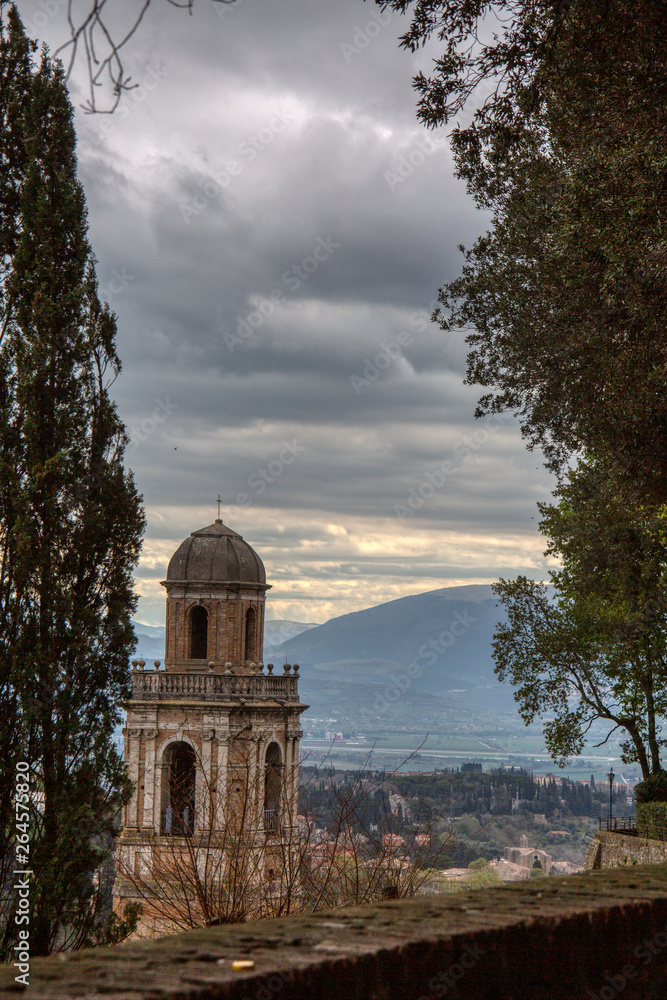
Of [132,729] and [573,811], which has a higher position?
[132,729]

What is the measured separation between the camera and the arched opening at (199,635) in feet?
111

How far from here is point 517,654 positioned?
3050 cm

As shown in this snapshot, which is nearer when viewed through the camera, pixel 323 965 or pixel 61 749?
pixel 323 965

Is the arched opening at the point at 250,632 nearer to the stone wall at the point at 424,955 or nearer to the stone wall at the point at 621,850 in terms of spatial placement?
the stone wall at the point at 621,850

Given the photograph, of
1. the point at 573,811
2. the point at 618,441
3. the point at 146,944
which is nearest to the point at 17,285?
the point at 618,441

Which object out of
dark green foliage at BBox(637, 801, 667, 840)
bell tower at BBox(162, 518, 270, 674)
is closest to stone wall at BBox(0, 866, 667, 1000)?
dark green foliage at BBox(637, 801, 667, 840)

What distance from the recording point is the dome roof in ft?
109

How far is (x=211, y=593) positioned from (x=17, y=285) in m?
19.8

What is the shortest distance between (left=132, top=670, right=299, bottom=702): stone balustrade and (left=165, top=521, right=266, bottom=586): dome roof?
329 centimetres

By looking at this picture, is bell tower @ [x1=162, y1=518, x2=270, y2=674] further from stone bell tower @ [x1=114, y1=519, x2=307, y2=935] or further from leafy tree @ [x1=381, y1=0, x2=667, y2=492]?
leafy tree @ [x1=381, y1=0, x2=667, y2=492]

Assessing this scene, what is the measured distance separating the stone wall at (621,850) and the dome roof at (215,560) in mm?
13576

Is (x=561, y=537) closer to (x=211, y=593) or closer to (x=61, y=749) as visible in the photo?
(x=211, y=593)

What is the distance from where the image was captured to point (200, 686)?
104 feet

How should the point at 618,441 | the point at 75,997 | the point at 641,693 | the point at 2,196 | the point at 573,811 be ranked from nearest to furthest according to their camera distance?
the point at 75,997, the point at 618,441, the point at 2,196, the point at 641,693, the point at 573,811
